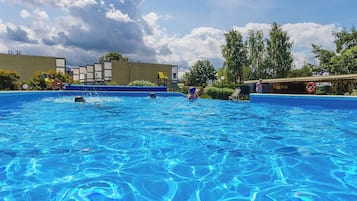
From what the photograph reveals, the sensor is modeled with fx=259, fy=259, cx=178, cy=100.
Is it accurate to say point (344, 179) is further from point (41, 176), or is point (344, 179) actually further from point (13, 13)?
point (13, 13)

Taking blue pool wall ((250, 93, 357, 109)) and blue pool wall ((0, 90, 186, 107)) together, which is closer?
blue pool wall ((250, 93, 357, 109))

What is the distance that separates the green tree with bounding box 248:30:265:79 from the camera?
29.2 meters

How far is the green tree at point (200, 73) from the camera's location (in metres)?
45.7

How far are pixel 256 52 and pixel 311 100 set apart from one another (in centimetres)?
1664

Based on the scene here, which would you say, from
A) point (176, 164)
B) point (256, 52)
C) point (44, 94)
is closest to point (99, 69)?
point (44, 94)

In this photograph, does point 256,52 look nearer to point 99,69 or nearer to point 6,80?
point 6,80

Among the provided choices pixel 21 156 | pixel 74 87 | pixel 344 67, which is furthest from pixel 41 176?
pixel 344 67

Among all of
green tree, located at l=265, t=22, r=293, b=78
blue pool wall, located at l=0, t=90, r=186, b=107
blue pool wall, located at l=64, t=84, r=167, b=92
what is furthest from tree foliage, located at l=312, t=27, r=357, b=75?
blue pool wall, located at l=64, t=84, r=167, b=92

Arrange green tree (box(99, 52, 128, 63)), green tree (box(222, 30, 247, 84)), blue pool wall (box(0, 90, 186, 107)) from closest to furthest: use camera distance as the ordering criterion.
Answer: blue pool wall (box(0, 90, 186, 107)), green tree (box(222, 30, 247, 84)), green tree (box(99, 52, 128, 63))

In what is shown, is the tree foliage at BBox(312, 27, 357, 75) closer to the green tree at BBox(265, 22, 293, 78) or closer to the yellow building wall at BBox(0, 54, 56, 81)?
the green tree at BBox(265, 22, 293, 78)

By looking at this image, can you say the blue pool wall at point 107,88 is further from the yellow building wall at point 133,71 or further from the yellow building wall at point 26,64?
the yellow building wall at point 133,71

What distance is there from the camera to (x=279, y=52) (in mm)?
27859

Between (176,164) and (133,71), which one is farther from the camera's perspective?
(133,71)

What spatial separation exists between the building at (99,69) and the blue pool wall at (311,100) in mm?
23593
